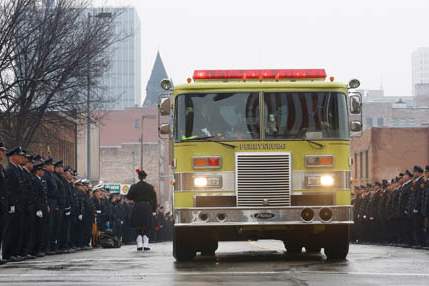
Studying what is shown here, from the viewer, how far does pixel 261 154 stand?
17.5 meters

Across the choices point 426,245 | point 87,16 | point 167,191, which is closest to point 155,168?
point 167,191

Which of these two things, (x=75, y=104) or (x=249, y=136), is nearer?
(x=249, y=136)

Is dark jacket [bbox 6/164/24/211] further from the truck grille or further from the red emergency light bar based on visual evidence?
the truck grille

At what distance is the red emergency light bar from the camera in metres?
18.3

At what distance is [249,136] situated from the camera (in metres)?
17.7

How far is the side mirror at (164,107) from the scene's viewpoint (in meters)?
17.9

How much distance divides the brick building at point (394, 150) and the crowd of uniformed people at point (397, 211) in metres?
45.4

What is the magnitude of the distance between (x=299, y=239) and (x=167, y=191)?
111 meters

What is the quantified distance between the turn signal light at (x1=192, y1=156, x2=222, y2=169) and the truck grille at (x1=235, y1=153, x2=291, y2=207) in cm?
30

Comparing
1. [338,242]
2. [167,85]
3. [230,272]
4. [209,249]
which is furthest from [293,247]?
[230,272]

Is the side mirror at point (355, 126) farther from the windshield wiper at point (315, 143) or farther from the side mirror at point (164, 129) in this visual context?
the side mirror at point (164, 129)

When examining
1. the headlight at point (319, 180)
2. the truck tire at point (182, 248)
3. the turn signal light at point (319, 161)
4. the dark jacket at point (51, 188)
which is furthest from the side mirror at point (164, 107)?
the dark jacket at point (51, 188)

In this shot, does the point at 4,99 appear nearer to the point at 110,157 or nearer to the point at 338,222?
the point at 338,222

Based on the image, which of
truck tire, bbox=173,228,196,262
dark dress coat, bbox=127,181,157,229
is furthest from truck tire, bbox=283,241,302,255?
dark dress coat, bbox=127,181,157,229
